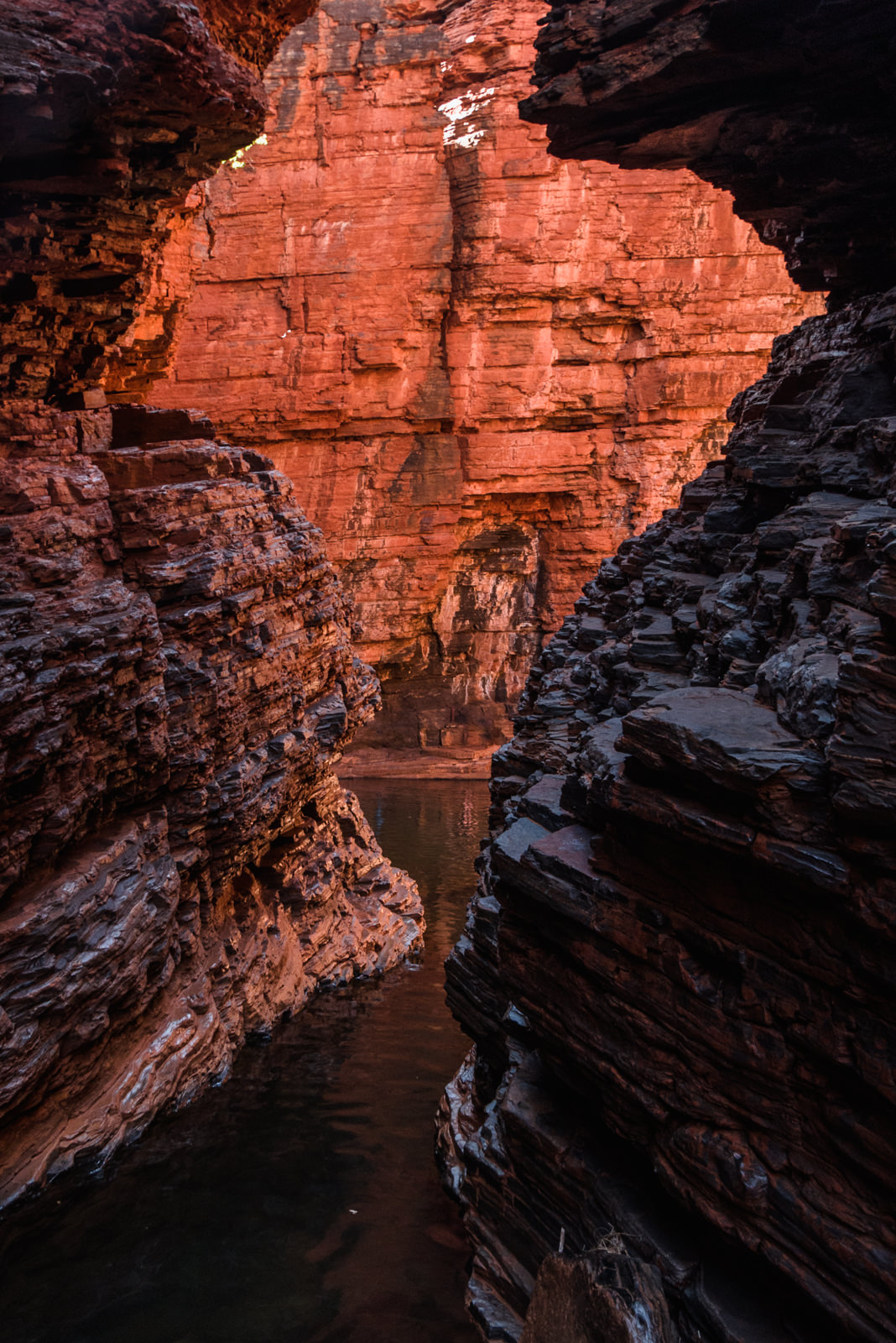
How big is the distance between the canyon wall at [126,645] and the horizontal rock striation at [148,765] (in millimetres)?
39

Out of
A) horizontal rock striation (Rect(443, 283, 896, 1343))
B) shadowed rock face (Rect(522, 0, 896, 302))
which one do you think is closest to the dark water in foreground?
horizontal rock striation (Rect(443, 283, 896, 1343))

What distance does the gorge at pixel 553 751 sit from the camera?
5539 millimetres

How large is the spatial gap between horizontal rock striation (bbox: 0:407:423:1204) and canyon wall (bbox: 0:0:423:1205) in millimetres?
39

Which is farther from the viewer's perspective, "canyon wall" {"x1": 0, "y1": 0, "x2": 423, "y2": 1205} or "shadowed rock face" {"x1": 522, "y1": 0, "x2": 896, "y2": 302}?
"canyon wall" {"x1": 0, "y1": 0, "x2": 423, "y2": 1205}

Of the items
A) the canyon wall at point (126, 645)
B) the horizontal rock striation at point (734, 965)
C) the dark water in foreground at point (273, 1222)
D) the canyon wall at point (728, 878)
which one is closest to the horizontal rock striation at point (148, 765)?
the canyon wall at point (126, 645)

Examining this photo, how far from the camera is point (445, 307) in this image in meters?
30.5

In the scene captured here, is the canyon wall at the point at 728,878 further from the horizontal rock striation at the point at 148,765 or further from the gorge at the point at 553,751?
the horizontal rock striation at the point at 148,765

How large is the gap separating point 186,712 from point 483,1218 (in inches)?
298

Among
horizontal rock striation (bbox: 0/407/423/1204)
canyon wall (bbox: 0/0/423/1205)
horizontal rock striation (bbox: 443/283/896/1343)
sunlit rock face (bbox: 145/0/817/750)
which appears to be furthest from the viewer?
sunlit rock face (bbox: 145/0/817/750)

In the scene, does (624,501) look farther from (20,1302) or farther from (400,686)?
(20,1302)

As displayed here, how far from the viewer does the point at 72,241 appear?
1056cm

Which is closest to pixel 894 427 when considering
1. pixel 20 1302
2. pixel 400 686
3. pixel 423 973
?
pixel 20 1302

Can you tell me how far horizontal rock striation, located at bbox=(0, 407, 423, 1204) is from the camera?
10.2 m

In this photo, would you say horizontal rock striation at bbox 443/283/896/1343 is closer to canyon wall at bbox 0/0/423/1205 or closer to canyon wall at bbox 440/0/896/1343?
canyon wall at bbox 440/0/896/1343
